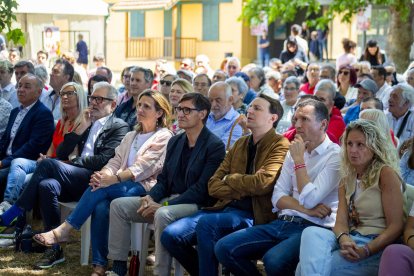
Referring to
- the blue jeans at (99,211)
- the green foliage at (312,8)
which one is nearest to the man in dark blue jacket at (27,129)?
the blue jeans at (99,211)

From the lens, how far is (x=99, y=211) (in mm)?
6996

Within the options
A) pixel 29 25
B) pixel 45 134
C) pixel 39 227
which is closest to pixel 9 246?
pixel 39 227

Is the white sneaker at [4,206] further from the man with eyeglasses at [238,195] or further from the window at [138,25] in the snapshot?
the window at [138,25]

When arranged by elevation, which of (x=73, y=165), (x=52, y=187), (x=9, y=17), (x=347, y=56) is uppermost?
(x=9, y=17)

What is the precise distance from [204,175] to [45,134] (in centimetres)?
276

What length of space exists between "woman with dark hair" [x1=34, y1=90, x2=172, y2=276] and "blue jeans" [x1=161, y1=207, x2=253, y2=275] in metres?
0.92

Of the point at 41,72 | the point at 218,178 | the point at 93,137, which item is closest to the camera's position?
the point at 218,178

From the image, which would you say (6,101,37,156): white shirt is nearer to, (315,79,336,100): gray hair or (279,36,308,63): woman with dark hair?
(315,79,336,100): gray hair

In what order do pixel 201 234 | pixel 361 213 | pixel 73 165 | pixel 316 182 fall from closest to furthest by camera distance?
pixel 361 213 < pixel 316 182 < pixel 201 234 < pixel 73 165

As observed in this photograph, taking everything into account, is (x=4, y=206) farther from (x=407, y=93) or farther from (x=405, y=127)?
(x=407, y=93)

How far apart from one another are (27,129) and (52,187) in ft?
5.23

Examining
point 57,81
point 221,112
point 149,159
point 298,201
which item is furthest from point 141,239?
point 57,81

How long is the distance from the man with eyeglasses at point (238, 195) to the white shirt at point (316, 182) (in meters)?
0.17

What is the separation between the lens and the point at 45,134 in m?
8.82
